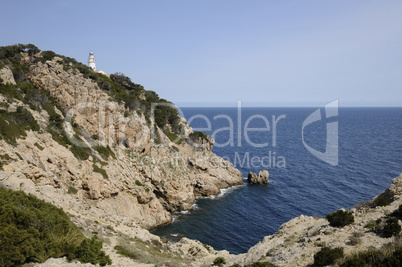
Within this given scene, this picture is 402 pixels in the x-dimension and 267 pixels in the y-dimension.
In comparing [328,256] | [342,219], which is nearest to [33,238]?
[328,256]

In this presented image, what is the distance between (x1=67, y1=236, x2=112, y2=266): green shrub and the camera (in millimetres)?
13777

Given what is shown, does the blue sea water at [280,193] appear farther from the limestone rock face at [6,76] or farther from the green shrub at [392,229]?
the limestone rock face at [6,76]

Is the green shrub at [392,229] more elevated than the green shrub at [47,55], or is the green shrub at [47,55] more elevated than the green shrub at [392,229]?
the green shrub at [47,55]

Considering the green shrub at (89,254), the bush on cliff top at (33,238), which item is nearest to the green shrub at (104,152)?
the bush on cliff top at (33,238)

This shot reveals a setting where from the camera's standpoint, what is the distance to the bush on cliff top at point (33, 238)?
1179 centimetres

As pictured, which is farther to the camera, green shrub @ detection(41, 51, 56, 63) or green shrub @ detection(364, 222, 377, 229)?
green shrub @ detection(41, 51, 56, 63)

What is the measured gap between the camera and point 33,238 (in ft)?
42.3

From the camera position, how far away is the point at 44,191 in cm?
2359

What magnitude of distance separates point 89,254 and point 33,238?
116 inches

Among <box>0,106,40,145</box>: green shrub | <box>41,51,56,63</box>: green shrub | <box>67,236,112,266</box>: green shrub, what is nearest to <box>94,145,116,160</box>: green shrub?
<box>0,106,40,145</box>: green shrub

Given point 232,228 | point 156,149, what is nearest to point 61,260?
point 232,228

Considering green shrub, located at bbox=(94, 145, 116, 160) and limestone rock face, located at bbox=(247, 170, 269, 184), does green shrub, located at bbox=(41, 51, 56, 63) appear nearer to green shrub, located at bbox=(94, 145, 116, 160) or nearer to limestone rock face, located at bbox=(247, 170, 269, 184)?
green shrub, located at bbox=(94, 145, 116, 160)

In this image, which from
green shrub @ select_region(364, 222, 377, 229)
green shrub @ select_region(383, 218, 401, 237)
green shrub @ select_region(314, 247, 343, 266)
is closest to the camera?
green shrub @ select_region(314, 247, 343, 266)

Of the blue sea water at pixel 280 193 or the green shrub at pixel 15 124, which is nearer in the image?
the green shrub at pixel 15 124
